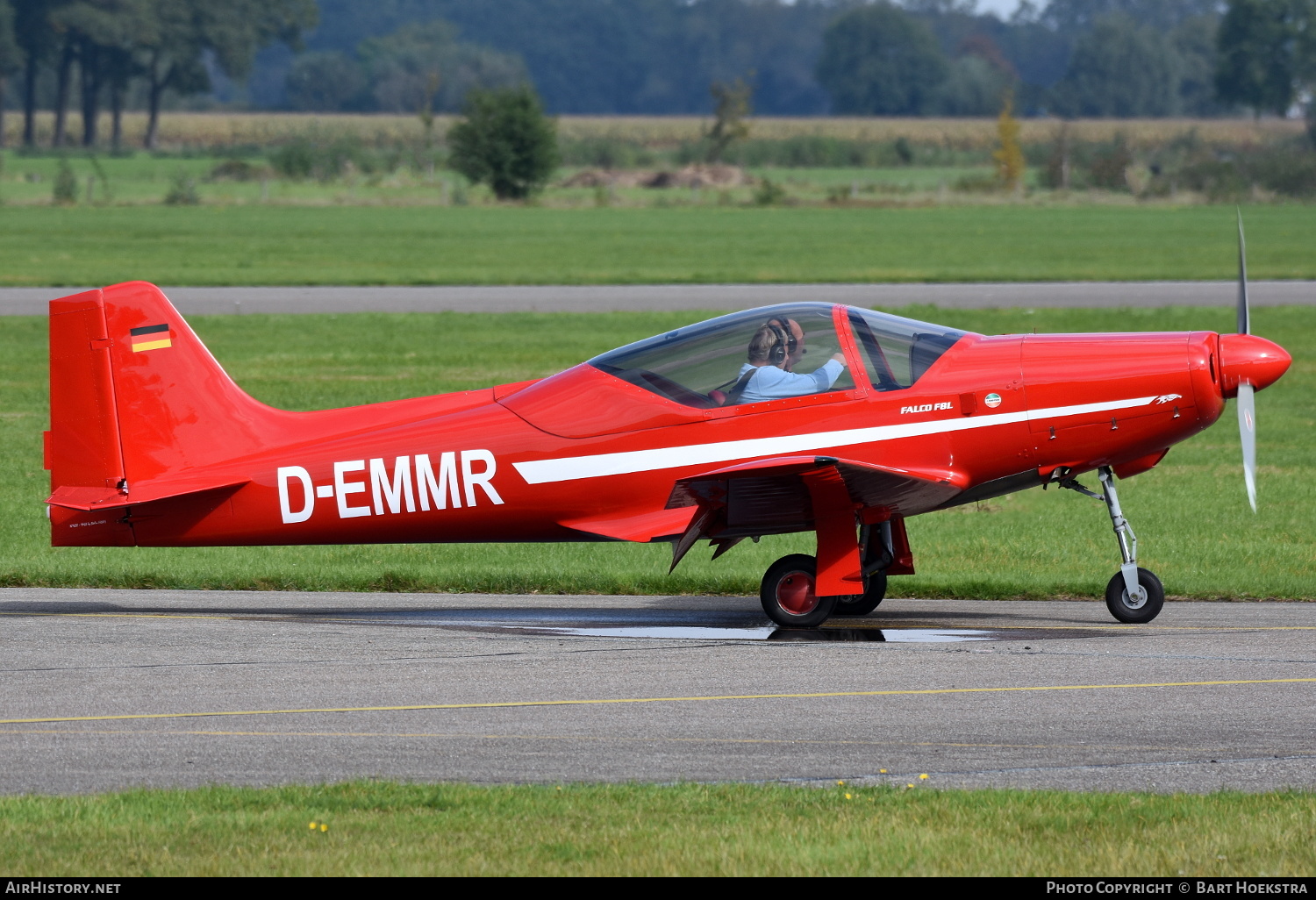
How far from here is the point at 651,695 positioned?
850 centimetres

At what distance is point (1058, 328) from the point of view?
27344mm

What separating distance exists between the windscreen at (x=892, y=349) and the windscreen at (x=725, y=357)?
0.56ft

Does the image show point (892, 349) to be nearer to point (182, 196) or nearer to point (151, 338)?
point (151, 338)

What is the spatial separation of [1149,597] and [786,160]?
310 feet

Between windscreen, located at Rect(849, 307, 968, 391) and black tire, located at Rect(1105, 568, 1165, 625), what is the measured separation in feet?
6.27

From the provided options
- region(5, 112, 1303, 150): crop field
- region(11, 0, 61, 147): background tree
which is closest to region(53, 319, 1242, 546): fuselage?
region(5, 112, 1303, 150): crop field

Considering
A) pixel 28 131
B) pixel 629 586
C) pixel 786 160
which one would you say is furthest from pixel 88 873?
pixel 28 131

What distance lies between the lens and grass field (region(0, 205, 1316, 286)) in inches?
1459

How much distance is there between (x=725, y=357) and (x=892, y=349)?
1080 mm

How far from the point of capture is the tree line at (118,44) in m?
116

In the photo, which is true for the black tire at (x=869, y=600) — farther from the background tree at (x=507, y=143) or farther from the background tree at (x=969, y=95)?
the background tree at (x=969, y=95)

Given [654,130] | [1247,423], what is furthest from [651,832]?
[654,130]

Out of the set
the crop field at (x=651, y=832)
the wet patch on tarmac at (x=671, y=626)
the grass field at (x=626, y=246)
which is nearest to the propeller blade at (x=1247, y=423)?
the wet patch on tarmac at (x=671, y=626)
